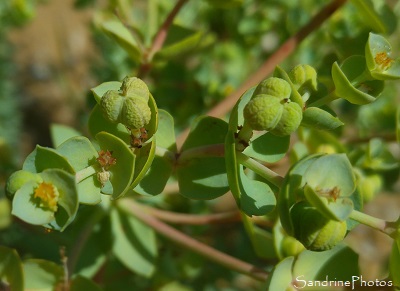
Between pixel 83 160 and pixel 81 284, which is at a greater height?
pixel 83 160

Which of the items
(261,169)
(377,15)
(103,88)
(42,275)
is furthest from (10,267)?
(377,15)

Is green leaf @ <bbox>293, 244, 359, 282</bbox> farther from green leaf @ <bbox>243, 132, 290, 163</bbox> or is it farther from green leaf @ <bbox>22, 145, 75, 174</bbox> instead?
green leaf @ <bbox>22, 145, 75, 174</bbox>

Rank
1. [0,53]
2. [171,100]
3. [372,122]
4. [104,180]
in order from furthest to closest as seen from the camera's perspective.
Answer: [0,53] < [372,122] < [171,100] < [104,180]

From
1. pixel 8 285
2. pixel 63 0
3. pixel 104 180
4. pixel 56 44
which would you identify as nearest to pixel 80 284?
pixel 8 285

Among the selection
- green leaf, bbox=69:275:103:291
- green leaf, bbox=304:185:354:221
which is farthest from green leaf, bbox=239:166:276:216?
green leaf, bbox=69:275:103:291

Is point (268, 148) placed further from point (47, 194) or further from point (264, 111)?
point (47, 194)

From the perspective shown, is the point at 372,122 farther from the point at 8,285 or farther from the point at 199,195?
the point at 8,285
